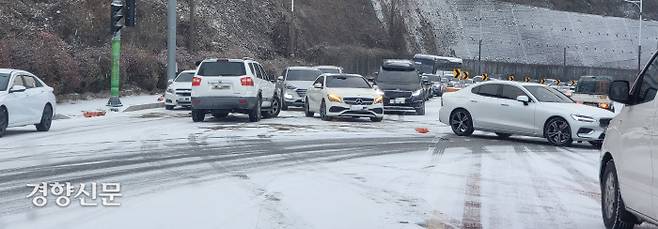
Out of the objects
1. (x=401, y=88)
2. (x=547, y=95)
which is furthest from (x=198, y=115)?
(x=401, y=88)

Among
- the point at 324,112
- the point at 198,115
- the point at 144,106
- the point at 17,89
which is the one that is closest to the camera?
the point at 17,89

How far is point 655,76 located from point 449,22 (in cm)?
9585

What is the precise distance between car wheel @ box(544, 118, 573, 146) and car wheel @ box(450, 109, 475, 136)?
2.21m

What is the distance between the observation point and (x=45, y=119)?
65.7 ft

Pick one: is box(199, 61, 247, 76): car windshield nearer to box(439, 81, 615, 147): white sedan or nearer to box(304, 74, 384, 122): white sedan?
box(304, 74, 384, 122): white sedan

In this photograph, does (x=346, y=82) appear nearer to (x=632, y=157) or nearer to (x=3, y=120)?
(x=3, y=120)

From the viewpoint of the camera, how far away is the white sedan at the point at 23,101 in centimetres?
1814

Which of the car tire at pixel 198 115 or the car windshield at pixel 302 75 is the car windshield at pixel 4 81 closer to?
the car tire at pixel 198 115

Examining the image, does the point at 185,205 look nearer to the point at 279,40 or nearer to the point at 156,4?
the point at 156,4

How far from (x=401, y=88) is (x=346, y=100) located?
19.7ft

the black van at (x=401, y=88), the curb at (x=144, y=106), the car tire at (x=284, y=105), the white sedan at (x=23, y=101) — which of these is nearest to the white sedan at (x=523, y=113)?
the black van at (x=401, y=88)

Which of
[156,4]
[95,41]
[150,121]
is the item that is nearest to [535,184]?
[150,121]

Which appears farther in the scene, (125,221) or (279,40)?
(279,40)

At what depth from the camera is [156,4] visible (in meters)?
57.3
